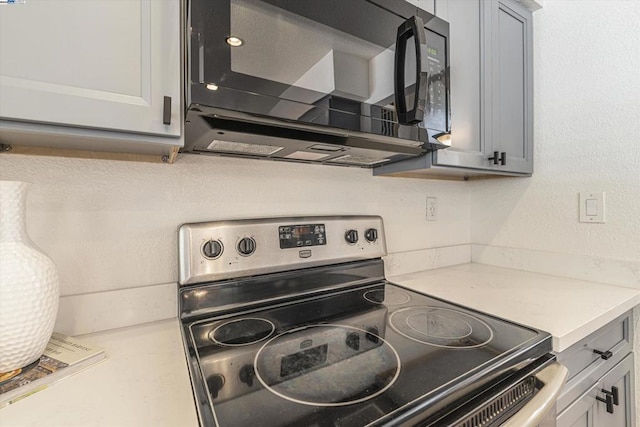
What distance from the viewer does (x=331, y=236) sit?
1091 millimetres

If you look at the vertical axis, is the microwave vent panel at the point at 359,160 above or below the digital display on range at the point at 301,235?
above

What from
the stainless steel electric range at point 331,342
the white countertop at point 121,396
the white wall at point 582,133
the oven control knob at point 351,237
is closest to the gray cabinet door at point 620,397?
the white wall at point 582,133

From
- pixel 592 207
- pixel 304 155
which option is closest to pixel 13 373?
pixel 304 155

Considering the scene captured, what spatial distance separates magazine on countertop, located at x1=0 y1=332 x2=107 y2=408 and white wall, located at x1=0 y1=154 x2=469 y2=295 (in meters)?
0.15

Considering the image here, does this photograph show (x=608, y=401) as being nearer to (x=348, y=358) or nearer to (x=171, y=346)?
(x=348, y=358)

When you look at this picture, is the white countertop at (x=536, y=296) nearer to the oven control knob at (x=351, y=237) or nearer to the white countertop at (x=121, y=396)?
the oven control knob at (x=351, y=237)

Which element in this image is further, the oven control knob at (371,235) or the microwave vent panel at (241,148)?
the oven control knob at (371,235)

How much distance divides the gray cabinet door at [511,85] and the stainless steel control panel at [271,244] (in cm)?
63

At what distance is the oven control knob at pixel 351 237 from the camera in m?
1.13

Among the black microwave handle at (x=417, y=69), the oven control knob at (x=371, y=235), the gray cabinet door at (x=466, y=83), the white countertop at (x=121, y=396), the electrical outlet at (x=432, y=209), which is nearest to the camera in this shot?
the white countertop at (x=121, y=396)

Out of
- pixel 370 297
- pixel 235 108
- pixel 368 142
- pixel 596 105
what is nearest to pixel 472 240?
pixel 596 105

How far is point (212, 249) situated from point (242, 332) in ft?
0.82

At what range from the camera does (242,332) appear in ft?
2.53

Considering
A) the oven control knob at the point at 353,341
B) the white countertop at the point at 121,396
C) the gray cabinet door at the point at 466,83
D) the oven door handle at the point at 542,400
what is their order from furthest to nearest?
the gray cabinet door at the point at 466,83 → the oven control knob at the point at 353,341 → the oven door handle at the point at 542,400 → the white countertop at the point at 121,396
